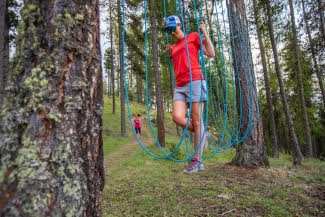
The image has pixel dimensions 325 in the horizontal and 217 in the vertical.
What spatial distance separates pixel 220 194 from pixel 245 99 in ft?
6.82

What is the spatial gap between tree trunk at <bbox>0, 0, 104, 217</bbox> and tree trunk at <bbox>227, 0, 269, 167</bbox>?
316 cm

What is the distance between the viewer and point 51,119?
108 cm

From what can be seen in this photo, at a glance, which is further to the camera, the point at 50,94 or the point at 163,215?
the point at 163,215

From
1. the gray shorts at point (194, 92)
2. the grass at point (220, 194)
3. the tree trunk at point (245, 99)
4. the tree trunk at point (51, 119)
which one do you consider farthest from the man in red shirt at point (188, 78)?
the tree trunk at point (51, 119)

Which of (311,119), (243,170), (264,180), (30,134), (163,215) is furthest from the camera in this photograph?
(311,119)

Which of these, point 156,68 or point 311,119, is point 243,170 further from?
point 311,119

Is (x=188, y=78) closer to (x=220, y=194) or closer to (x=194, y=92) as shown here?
(x=194, y=92)

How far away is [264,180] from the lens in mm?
3459

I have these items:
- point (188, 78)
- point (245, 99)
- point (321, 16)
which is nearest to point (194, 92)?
point (188, 78)

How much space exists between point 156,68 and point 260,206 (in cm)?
648

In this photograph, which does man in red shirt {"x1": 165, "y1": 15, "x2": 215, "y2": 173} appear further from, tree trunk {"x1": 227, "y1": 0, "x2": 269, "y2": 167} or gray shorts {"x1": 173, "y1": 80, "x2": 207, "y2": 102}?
tree trunk {"x1": 227, "y1": 0, "x2": 269, "y2": 167}

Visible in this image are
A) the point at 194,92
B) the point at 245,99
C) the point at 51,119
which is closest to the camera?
the point at 51,119

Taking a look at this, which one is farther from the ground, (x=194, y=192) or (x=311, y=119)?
(x=311, y=119)

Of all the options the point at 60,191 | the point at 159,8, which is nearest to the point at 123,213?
the point at 60,191
